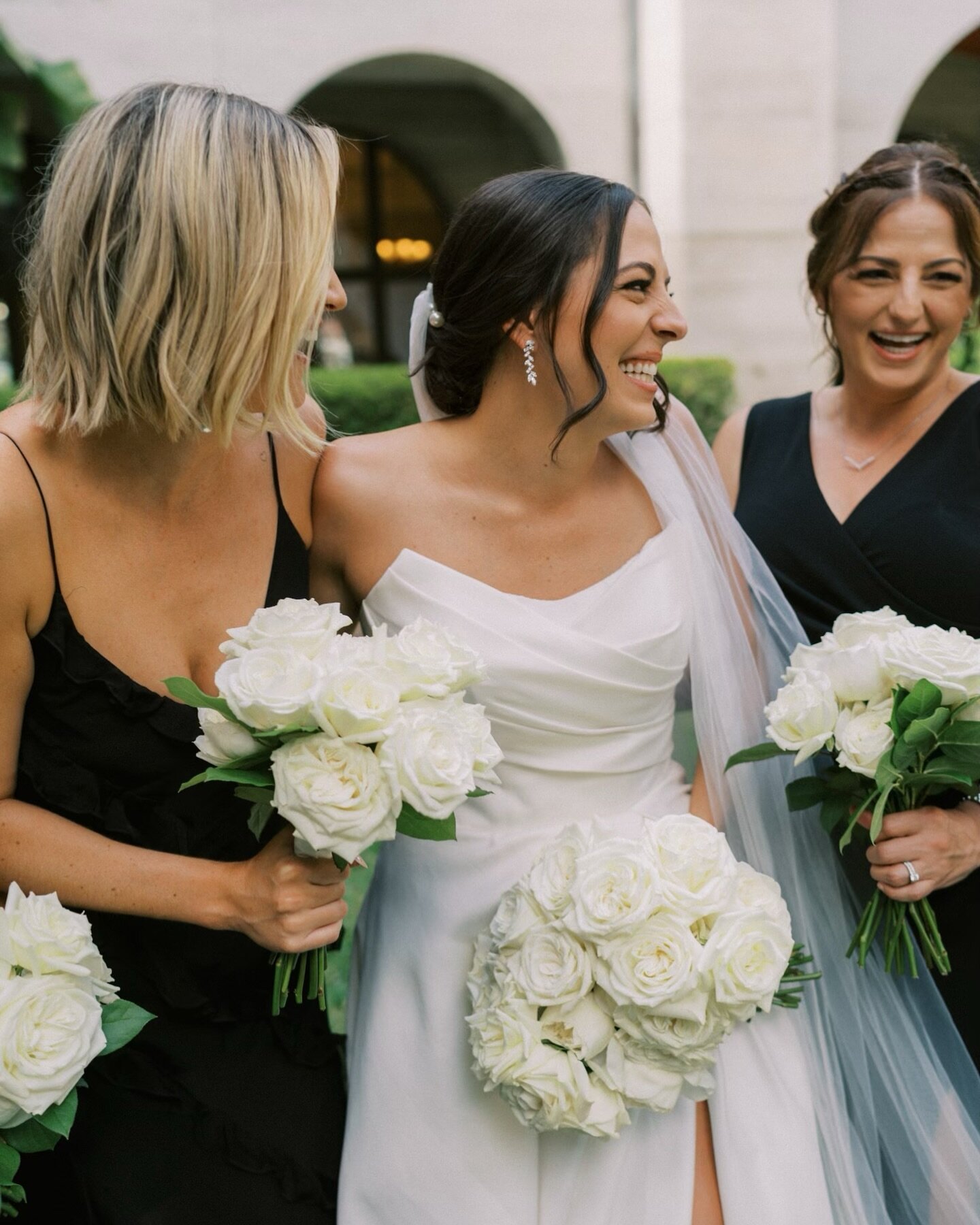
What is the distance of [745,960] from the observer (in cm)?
228

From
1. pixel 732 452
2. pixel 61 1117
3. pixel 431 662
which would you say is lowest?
pixel 61 1117

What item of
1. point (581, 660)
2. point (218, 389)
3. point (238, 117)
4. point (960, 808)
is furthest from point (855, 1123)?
point (238, 117)

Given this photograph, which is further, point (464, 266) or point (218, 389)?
point (464, 266)

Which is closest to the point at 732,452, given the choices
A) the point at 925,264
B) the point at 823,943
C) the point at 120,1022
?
the point at 925,264

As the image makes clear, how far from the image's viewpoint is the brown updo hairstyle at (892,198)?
330cm

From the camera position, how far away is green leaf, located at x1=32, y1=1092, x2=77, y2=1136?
2.08 m

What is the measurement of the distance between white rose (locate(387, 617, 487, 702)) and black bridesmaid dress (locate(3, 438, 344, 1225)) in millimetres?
490

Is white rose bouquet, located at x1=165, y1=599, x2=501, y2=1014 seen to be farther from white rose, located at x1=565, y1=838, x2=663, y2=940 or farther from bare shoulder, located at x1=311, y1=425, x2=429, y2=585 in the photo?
bare shoulder, located at x1=311, y1=425, x2=429, y2=585

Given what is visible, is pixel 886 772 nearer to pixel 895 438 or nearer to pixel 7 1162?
pixel 895 438

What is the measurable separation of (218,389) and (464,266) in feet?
2.96

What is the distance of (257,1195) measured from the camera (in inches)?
95.2

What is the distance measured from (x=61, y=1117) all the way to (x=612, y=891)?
3.29 feet

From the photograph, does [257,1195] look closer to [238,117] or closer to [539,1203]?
[539,1203]

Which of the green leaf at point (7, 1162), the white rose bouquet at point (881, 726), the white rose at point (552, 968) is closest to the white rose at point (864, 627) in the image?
the white rose bouquet at point (881, 726)
